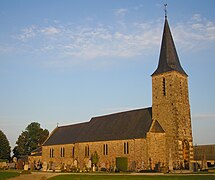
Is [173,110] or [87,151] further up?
[173,110]

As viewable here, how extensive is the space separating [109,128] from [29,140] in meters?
38.2

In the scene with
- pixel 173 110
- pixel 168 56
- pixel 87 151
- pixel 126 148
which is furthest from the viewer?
pixel 87 151

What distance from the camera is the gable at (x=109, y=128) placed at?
42.7 m

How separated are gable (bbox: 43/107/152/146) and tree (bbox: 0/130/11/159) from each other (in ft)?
72.0

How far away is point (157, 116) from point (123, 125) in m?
6.41

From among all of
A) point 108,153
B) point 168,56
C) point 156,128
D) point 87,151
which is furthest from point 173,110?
point 87,151

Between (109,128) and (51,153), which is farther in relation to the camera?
(51,153)

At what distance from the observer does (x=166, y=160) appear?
3947cm

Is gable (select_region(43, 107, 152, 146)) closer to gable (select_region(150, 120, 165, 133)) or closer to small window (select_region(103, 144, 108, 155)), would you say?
gable (select_region(150, 120, 165, 133))

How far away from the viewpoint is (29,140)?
7950 centimetres

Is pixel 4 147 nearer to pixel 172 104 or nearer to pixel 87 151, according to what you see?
pixel 87 151

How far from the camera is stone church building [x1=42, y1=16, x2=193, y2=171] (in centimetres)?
3925

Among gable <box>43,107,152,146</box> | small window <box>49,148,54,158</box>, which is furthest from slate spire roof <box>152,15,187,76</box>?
small window <box>49,148,54,158</box>

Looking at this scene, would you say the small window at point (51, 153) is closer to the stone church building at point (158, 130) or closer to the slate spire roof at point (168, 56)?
the stone church building at point (158, 130)
